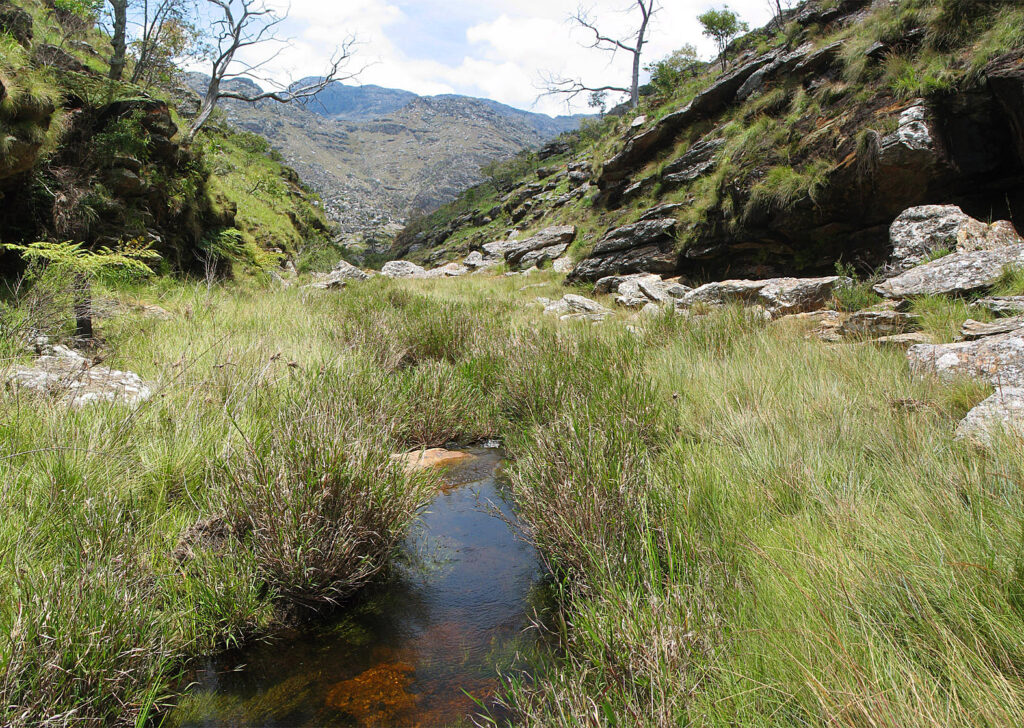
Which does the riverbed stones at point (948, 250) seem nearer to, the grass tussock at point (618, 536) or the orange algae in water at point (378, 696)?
the grass tussock at point (618, 536)

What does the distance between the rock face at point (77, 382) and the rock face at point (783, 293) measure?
6.91 metres

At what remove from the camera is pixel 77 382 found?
353 centimetres

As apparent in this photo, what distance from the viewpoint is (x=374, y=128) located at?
151125 millimetres

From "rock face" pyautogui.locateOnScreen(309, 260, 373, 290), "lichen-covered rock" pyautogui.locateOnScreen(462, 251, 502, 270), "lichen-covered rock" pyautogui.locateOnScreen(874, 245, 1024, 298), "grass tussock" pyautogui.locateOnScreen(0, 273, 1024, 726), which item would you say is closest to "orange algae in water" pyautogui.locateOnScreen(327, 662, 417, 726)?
"grass tussock" pyautogui.locateOnScreen(0, 273, 1024, 726)

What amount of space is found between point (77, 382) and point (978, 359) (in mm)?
6037

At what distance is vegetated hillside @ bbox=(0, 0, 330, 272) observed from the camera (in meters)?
6.66

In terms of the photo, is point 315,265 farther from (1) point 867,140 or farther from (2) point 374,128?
(2) point 374,128

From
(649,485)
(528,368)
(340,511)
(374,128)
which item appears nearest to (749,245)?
(528,368)

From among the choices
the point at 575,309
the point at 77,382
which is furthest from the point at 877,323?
the point at 77,382

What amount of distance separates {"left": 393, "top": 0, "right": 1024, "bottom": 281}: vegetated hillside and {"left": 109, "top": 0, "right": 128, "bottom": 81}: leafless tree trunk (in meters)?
11.0

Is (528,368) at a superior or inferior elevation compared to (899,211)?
inferior

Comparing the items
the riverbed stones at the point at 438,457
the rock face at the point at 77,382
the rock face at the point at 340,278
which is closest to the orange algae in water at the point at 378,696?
the riverbed stones at the point at 438,457

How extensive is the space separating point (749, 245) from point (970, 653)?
381 inches

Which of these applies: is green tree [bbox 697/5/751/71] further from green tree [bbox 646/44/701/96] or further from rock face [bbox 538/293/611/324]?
rock face [bbox 538/293/611/324]
